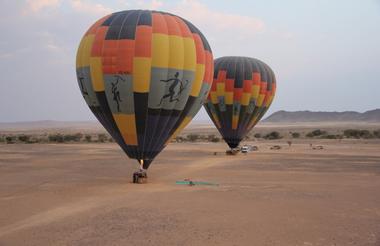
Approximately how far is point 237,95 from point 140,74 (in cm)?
1641

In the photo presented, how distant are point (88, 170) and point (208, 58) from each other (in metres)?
10.1

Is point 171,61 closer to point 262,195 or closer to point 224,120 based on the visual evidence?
point 262,195

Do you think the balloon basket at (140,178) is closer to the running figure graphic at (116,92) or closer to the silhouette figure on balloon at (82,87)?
the running figure graphic at (116,92)

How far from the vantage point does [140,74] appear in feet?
60.1

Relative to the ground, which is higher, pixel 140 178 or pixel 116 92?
pixel 116 92

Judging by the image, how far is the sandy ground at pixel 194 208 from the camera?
1084 centimetres

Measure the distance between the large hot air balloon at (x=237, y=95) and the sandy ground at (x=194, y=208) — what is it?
9.68m

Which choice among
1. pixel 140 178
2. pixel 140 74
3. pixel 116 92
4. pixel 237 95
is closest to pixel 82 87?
pixel 116 92

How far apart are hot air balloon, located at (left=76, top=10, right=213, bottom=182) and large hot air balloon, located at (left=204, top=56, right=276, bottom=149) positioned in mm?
14256

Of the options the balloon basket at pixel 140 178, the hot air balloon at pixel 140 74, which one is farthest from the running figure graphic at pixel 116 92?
the balloon basket at pixel 140 178

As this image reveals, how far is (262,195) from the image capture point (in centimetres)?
1628

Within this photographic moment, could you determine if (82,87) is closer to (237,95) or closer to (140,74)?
(140,74)

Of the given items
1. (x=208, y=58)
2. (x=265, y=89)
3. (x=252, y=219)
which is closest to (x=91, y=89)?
(x=208, y=58)

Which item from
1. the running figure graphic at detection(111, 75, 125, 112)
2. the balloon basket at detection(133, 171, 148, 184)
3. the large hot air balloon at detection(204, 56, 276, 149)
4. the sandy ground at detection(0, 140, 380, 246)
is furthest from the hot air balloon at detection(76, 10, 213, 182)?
the large hot air balloon at detection(204, 56, 276, 149)
